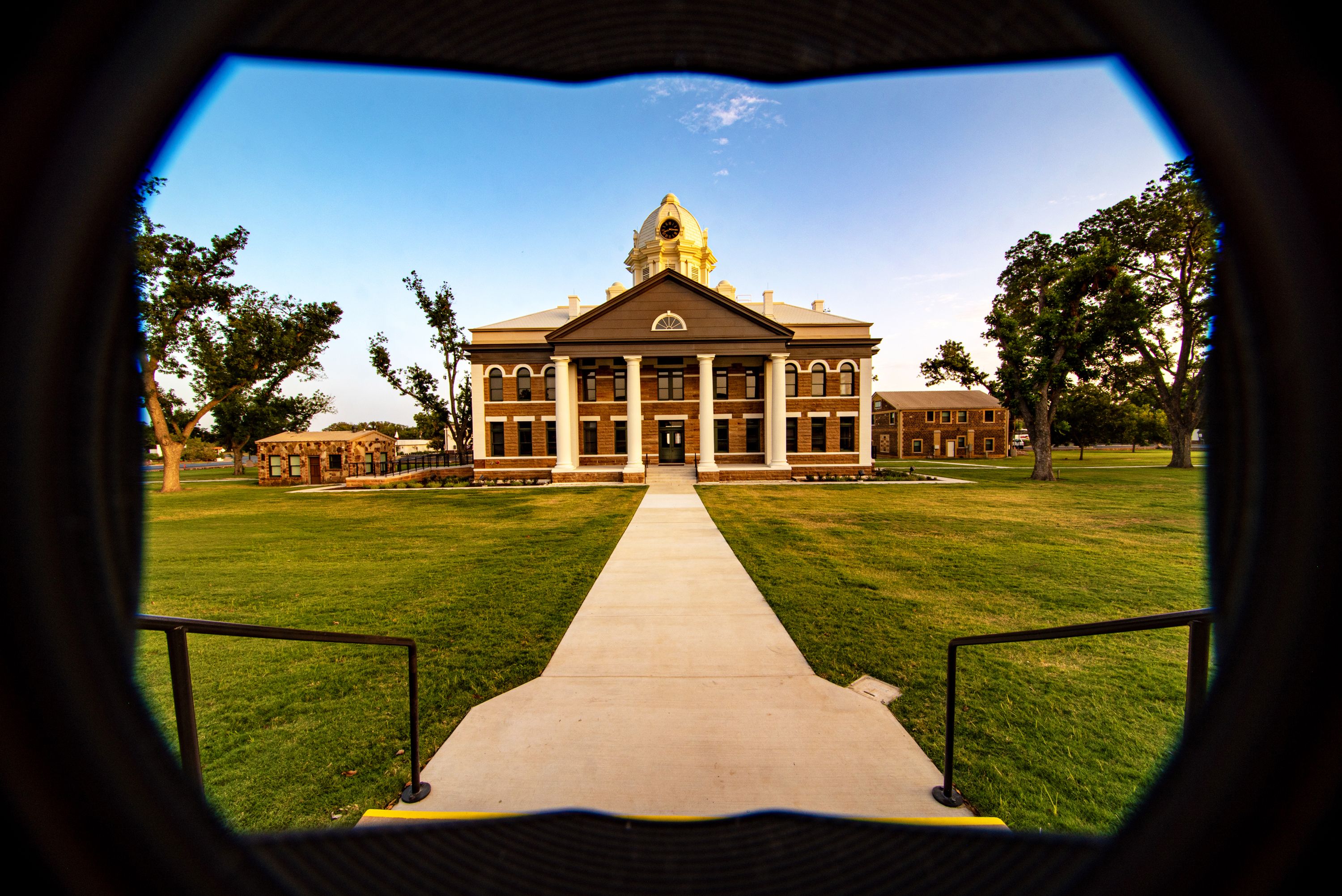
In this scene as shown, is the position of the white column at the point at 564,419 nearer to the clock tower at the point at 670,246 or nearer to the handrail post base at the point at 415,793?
the clock tower at the point at 670,246

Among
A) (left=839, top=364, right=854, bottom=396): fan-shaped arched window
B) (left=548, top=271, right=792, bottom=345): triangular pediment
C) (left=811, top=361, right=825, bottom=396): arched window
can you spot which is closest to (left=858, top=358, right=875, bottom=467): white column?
(left=839, top=364, right=854, bottom=396): fan-shaped arched window

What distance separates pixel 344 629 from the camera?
5.32 m

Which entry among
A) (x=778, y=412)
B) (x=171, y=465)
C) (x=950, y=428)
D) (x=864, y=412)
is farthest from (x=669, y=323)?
(x=950, y=428)

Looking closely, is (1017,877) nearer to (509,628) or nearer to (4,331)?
(4,331)

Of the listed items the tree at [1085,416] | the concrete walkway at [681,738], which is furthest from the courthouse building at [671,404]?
the tree at [1085,416]

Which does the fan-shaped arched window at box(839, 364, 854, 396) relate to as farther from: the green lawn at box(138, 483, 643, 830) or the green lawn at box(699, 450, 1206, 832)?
the green lawn at box(138, 483, 643, 830)

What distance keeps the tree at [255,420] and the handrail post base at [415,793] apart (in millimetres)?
52078

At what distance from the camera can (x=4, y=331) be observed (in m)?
0.93

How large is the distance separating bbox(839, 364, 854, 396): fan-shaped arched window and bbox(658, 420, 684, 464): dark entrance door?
10.0m

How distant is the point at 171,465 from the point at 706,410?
34234 millimetres

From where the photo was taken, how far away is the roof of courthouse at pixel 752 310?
89.0ft

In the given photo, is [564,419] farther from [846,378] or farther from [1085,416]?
[1085,416]

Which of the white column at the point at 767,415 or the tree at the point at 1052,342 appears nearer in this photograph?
the tree at the point at 1052,342

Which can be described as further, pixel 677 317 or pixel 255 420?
pixel 255 420
